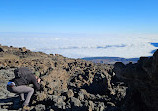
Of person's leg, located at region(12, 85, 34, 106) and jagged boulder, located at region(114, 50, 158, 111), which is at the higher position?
jagged boulder, located at region(114, 50, 158, 111)

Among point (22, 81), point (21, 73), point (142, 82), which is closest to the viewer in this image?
point (142, 82)

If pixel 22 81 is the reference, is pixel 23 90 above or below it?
below

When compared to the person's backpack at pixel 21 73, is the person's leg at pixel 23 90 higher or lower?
lower

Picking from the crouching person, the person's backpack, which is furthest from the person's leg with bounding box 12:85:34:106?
the person's backpack

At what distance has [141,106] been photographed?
15.7 feet

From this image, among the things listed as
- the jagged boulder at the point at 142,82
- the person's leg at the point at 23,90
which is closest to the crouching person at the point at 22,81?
the person's leg at the point at 23,90

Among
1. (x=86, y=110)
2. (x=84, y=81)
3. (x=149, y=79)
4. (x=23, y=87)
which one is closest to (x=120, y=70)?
(x=149, y=79)

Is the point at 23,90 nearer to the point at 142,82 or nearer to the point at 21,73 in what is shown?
the point at 21,73

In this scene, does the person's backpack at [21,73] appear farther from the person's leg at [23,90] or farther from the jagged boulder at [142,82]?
the jagged boulder at [142,82]

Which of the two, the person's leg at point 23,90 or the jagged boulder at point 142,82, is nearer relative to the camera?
the jagged boulder at point 142,82

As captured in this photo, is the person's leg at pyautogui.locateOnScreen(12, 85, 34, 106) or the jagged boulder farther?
the person's leg at pyautogui.locateOnScreen(12, 85, 34, 106)

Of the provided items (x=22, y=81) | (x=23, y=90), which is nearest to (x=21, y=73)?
(x=22, y=81)

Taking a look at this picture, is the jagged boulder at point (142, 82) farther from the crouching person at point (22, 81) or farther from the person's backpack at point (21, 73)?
the person's backpack at point (21, 73)

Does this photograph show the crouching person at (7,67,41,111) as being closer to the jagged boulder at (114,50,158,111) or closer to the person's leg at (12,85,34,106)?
the person's leg at (12,85,34,106)
